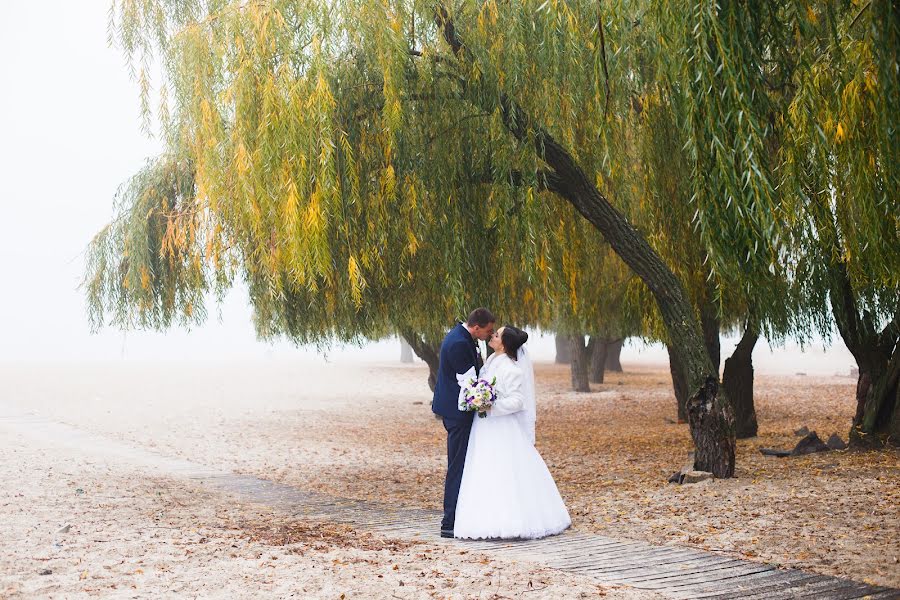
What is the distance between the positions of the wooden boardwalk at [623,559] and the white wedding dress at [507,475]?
0.39ft

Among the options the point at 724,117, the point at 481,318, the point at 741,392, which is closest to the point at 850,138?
the point at 724,117

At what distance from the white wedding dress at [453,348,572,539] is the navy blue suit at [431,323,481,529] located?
0.06 m

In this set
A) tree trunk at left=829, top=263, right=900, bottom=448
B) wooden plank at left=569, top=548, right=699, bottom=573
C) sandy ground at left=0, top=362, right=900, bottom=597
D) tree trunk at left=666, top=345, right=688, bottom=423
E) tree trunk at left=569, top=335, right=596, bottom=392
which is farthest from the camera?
Result: tree trunk at left=569, top=335, right=596, bottom=392

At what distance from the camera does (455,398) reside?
6.88 metres

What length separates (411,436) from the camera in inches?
646

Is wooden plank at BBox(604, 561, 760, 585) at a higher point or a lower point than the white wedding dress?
lower

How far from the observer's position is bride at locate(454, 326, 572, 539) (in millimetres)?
6672

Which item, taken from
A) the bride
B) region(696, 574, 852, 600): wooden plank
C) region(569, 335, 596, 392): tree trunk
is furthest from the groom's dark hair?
region(569, 335, 596, 392): tree trunk

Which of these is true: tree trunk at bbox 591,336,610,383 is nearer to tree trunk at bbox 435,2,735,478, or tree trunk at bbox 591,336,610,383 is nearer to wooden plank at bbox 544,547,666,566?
tree trunk at bbox 435,2,735,478

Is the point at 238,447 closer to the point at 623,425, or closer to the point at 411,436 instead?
the point at 411,436

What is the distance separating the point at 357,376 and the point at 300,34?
32.6m

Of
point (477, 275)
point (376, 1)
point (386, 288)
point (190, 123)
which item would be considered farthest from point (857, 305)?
point (190, 123)

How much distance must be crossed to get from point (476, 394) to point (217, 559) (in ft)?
6.86

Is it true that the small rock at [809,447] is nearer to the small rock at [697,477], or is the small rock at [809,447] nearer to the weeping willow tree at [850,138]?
the small rock at [697,477]
